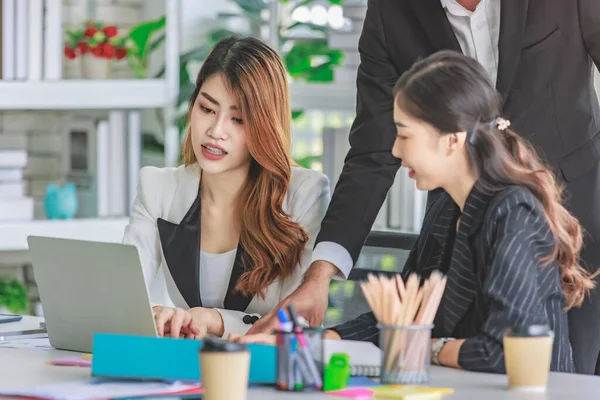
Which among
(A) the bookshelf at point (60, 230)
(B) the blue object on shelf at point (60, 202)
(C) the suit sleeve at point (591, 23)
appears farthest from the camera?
(B) the blue object on shelf at point (60, 202)

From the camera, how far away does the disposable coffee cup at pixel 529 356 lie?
1.51m

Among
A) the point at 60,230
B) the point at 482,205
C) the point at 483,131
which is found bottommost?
the point at 60,230

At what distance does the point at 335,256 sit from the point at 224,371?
861 millimetres

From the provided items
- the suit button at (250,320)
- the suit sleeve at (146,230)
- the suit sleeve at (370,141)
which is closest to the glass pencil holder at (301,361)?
the suit button at (250,320)

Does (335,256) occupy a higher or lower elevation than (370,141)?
lower

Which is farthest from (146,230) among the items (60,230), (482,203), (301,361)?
(60,230)

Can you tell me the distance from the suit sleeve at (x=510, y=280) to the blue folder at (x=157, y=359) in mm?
330

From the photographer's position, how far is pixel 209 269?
2.35 m

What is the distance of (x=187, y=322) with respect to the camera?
1938mm

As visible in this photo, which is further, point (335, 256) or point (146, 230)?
point (146, 230)

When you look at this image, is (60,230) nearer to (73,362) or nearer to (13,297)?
(13,297)

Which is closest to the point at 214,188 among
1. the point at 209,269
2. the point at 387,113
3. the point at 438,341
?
the point at 209,269

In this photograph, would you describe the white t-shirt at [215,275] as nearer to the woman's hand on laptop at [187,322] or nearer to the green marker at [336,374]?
the woman's hand on laptop at [187,322]

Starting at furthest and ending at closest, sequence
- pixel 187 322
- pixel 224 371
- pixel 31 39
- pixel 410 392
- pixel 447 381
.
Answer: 1. pixel 31 39
2. pixel 187 322
3. pixel 447 381
4. pixel 410 392
5. pixel 224 371
